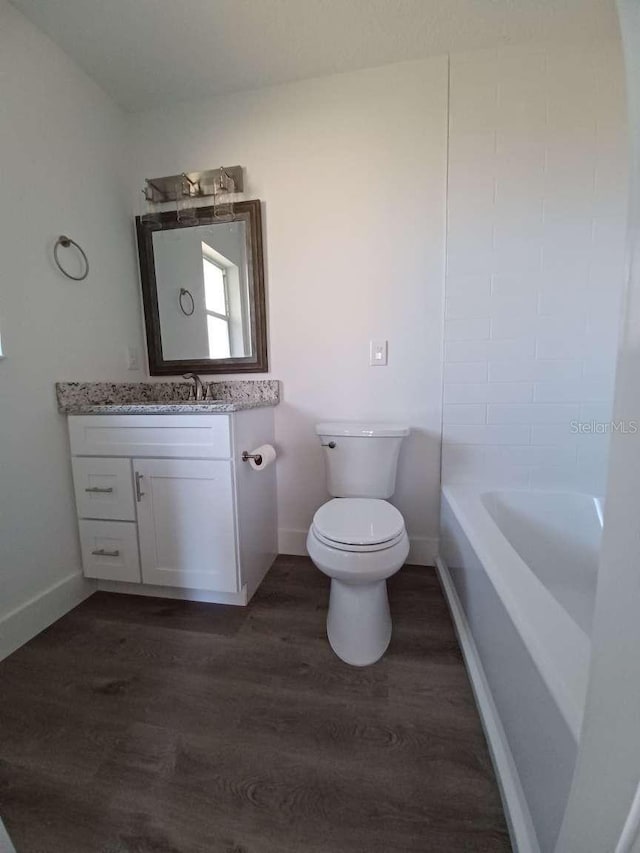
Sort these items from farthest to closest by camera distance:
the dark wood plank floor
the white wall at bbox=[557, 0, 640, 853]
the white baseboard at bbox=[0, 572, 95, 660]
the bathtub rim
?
the white baseboard at bbox=[0, 572, 95, 660] < the dark wood plank floor < the bathtub rim < the white wall at bbox=[557, 0, 640, 853]

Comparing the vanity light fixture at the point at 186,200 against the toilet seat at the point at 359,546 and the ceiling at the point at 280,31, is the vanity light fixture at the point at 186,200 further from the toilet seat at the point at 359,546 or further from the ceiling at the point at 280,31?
the toilet seat at the point at 359,546

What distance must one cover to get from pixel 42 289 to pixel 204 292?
65 cm

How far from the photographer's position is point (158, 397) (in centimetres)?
174

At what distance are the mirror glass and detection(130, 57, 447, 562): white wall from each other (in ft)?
0.54

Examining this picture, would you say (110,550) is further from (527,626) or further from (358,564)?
(527,626)

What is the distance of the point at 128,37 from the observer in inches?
49.8

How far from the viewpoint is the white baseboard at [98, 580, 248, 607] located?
1.31 m

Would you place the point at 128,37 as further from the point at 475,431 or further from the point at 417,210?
the point at 475,431

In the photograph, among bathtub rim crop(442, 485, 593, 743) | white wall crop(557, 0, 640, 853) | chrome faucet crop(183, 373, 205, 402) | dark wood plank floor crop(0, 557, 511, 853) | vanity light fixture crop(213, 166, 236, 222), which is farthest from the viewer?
chrome faucet crop(183, 373, 205, 402)

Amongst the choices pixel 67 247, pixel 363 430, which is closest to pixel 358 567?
A: pixel 363 430

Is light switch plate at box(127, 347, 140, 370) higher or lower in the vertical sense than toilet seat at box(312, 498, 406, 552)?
higher

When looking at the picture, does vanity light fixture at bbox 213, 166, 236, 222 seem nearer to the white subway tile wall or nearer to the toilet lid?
the white subway tile wall

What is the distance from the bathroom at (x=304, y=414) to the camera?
0.75m

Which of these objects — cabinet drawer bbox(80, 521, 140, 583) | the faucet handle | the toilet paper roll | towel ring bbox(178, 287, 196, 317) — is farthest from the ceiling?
cabinet drawer bbox(80, 521, 140, 583)
